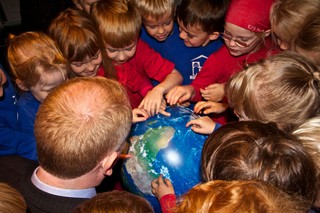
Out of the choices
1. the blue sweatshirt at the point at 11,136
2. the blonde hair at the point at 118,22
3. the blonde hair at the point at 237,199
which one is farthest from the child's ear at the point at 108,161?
the blonde hair at the point at 118,22

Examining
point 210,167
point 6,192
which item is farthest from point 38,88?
point 210,167

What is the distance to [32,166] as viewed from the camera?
6.69 ft

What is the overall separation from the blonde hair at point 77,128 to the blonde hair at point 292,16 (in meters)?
1.62

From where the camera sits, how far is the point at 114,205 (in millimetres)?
1281

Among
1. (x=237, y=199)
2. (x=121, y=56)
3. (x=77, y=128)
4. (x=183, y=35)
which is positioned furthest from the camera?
(x=183, y=35)

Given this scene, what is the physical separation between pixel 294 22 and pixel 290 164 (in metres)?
1.52

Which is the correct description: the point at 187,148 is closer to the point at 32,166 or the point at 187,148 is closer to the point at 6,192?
the point at 32,166

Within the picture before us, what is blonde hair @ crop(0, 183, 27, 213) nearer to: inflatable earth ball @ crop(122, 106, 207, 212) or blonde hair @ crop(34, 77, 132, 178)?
blonde hair @ crop(34, 77, 132, 178)

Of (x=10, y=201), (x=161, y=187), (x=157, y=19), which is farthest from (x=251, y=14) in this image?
(x=10, y=201)

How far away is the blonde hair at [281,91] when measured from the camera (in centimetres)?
202

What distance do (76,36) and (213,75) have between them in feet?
4.25

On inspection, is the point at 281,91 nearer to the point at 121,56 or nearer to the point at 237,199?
the point at 237,199

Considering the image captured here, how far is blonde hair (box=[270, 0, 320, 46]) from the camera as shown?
2604 millimetres

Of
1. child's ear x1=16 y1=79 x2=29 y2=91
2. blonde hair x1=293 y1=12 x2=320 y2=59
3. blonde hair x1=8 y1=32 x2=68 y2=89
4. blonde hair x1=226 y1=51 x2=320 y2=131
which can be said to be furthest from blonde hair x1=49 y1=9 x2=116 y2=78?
blonde hair x1=293 y1=12 x2=320 y2=59
